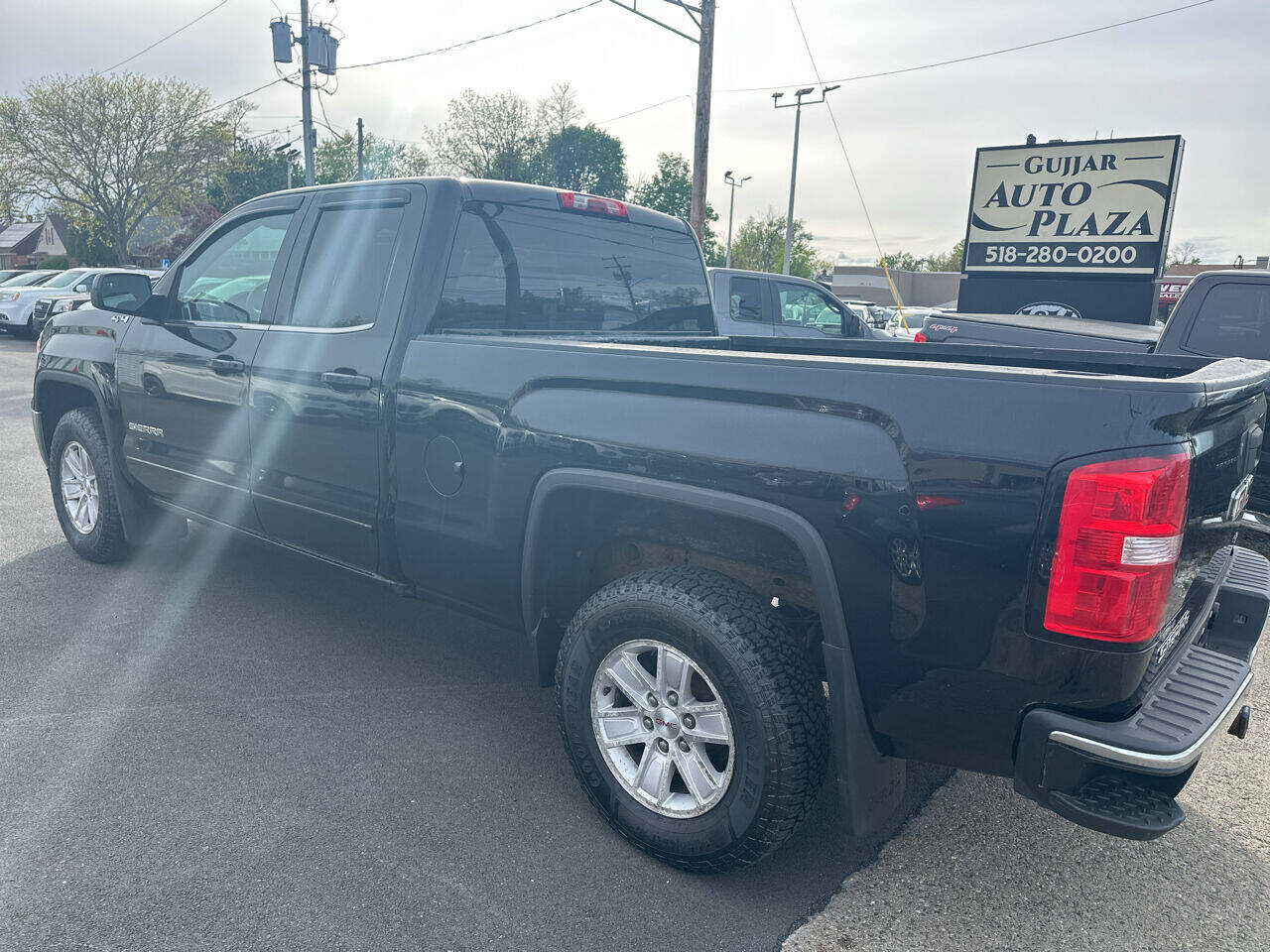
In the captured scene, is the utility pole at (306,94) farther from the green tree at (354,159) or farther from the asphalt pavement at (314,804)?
the green tree at (354,159)

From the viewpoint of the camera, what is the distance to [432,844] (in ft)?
9.01

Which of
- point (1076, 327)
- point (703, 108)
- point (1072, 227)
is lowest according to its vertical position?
point (1076, 327)

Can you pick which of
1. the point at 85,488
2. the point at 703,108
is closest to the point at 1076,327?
the point at 85,488

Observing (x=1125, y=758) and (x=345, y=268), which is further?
(x=345, y=268)

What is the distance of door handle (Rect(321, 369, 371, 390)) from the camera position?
3357mm

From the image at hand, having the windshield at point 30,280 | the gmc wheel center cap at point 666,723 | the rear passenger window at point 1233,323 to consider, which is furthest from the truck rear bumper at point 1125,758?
the windshield at point 30,280

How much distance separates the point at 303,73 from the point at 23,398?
15384 mm

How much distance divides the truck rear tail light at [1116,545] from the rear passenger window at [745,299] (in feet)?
27.9

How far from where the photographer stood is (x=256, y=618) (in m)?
4.51

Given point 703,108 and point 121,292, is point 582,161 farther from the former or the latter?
point 121,292

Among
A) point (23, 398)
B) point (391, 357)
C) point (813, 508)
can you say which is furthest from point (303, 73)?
point (813, 508)

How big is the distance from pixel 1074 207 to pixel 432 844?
1215 centimetres

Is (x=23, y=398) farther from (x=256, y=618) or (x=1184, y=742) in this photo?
(x=1184, y=742)

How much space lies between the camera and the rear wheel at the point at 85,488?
4977 millimetres
